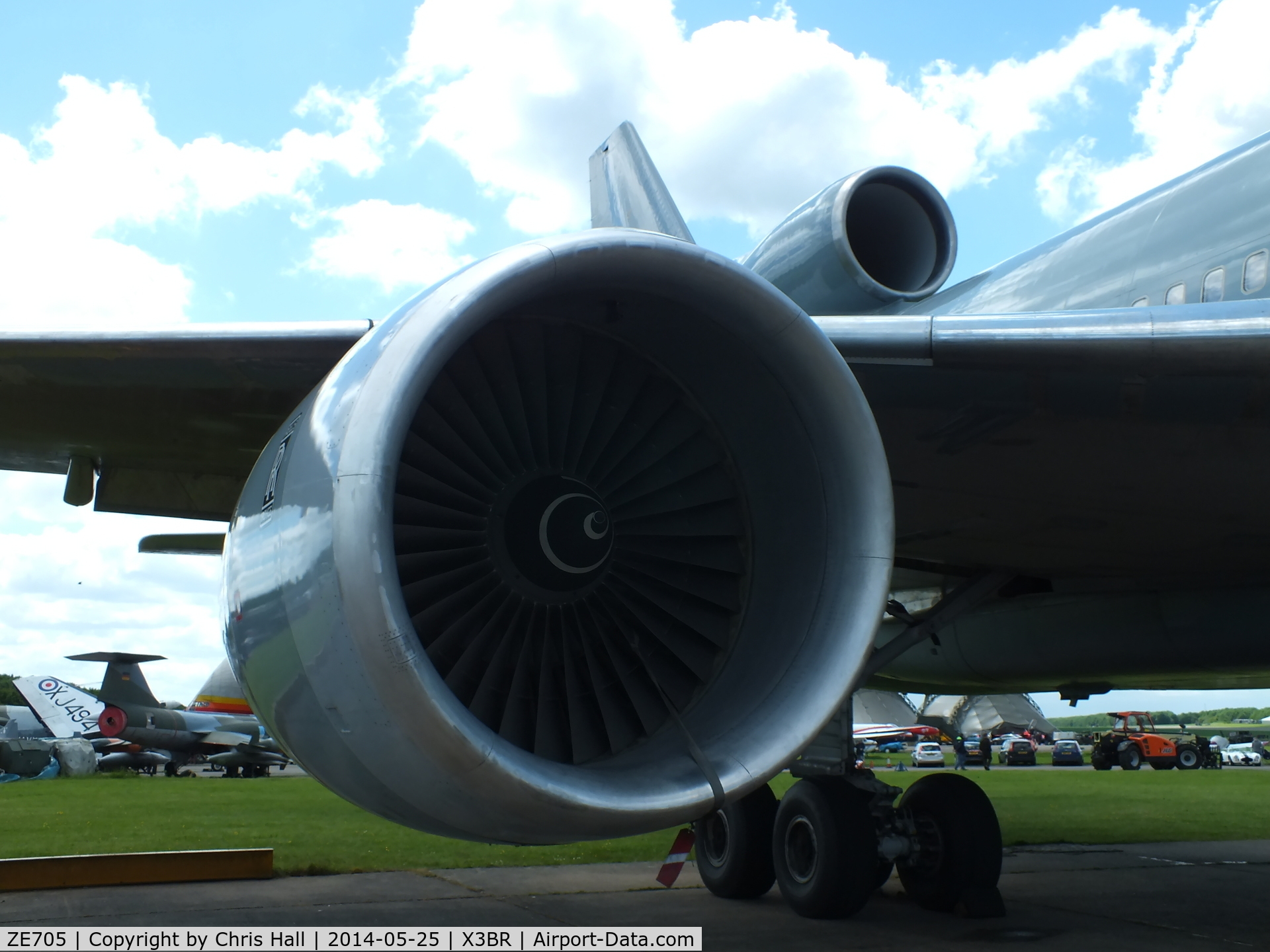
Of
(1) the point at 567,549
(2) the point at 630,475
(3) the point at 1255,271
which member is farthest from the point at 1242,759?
(1) the point at 567,549

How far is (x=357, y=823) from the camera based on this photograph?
11.9 metres

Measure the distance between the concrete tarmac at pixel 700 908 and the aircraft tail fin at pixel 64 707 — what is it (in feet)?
94.5

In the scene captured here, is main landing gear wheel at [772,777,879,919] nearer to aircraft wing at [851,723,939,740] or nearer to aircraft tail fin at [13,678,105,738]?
aircraft tail fin at [13,678,105,738]

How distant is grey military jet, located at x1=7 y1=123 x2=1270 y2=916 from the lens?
8.37ft

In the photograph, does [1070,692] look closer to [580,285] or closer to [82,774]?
[580,285]

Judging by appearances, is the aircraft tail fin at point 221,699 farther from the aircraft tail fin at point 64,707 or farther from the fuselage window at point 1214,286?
the fuselage window at point 1214,286

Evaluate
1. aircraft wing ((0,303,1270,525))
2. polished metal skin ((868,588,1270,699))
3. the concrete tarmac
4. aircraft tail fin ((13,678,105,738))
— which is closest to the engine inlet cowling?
aircraft wing ((0,303,1270,525))

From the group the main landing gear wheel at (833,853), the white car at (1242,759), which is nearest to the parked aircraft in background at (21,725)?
the main landing gear wheel at (833,853)

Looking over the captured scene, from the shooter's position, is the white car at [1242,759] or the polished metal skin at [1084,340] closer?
the polished metal skin at [1084,340]

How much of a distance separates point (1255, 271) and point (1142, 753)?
111 feet

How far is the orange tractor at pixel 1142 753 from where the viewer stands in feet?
108

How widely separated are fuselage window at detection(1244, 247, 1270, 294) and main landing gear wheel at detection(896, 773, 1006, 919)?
9.02ft

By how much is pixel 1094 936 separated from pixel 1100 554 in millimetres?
1762

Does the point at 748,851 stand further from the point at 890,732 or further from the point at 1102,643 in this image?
the point at 890,732
